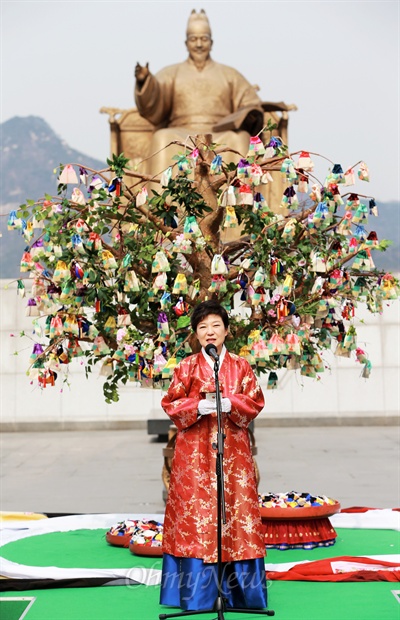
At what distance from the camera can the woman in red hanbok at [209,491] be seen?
406cm

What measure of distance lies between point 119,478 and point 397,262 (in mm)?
36914

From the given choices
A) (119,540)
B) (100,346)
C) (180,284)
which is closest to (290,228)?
(180,284)

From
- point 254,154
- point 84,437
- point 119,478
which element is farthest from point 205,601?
point 84,437

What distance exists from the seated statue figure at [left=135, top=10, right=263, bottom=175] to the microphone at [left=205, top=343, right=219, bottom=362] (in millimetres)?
7790

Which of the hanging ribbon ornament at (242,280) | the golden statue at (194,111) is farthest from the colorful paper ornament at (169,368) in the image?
the golden statue at (194,111)

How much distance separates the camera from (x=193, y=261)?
520 cm

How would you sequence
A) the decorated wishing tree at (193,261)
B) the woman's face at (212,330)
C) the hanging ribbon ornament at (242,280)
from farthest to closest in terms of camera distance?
the hanging ribbon ornament at (242,280) → the decorated wishing tree at (193,261) → the woman's face at (212,330)

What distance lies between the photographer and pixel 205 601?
4.05 meters

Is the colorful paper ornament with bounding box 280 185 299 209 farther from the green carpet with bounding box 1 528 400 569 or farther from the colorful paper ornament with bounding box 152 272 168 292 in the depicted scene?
the green carpet with bounding box 1 528 400 569

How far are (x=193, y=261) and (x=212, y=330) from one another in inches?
43.5

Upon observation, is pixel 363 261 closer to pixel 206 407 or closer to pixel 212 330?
pixel 212 330

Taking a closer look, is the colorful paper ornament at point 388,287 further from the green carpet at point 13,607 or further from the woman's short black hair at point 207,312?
the green carpet at point 13,607

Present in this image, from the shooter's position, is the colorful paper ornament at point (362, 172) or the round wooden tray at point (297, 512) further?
the round wooden tray at point (297, 512)

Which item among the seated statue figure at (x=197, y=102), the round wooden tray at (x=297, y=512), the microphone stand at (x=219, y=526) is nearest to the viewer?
the microphone stand at (x=219, y=526)
